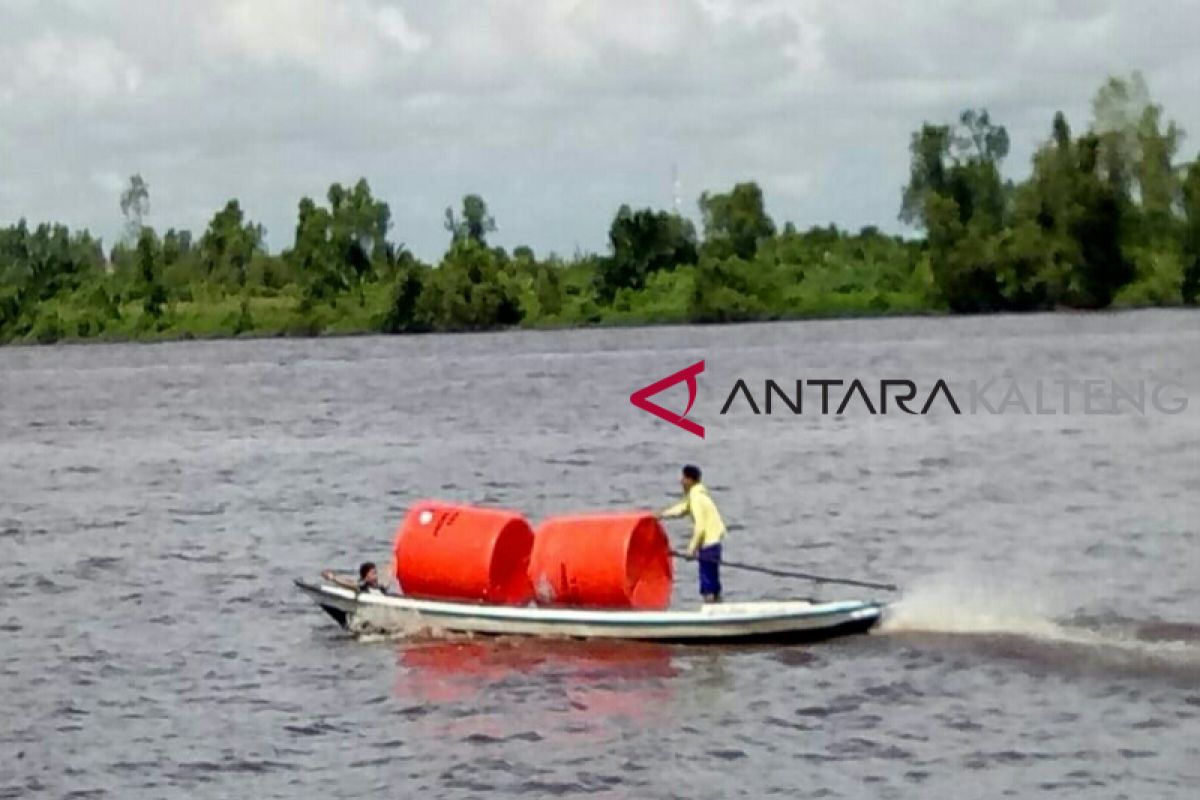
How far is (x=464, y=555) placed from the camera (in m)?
29.2

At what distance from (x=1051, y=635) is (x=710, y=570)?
4.34m

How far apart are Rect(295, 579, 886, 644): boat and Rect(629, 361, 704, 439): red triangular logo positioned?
38.8 m

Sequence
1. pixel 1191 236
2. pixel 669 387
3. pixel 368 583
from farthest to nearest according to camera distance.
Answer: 1. pixel 1191 236
2. pixel 669 387
3. pixel 368 583

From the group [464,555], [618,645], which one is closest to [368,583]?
[464,555]

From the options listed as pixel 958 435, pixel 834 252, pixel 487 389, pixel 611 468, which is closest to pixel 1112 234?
pixel 834 252

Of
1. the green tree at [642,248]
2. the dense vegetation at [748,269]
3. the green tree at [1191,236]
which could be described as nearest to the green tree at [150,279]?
the dense vegetation at [748,269]

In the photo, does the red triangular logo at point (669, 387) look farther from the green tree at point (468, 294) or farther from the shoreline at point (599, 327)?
the green tree at point (468, 294)

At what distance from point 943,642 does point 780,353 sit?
89.4 m

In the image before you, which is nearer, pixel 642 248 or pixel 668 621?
pixel 668 621

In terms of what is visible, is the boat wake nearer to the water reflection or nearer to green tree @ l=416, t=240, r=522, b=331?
the water reflection

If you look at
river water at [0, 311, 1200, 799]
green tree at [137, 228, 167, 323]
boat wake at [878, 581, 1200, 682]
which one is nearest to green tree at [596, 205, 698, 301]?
green tree at [137, 228, 167, 323]

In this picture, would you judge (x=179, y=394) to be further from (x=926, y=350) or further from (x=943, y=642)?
(x=943, y=642)

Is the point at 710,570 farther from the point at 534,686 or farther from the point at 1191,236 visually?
the point at 1191,236

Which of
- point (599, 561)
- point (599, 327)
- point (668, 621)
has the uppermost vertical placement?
point (599, 327)
